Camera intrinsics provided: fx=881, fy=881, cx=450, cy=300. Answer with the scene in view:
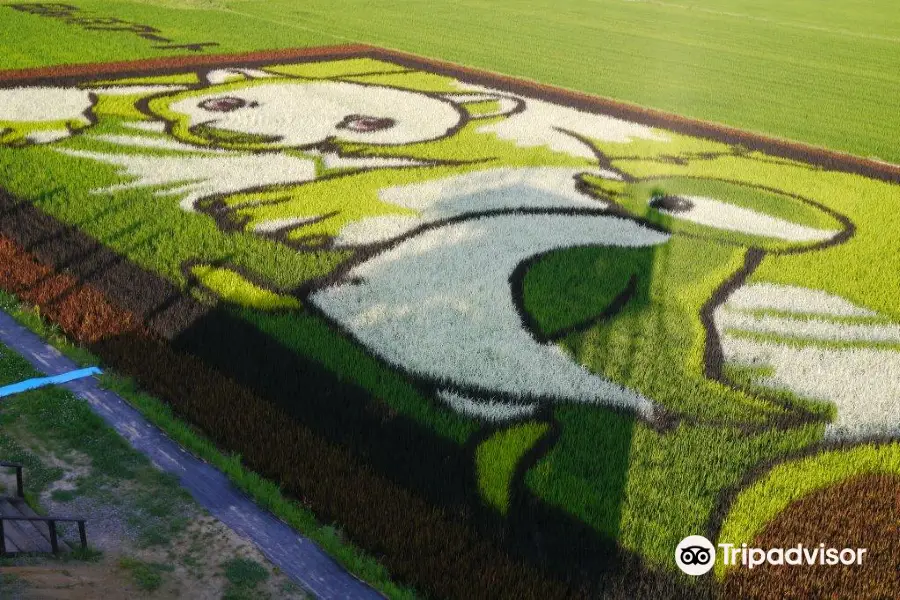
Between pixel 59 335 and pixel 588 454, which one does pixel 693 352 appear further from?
pixel 59 335

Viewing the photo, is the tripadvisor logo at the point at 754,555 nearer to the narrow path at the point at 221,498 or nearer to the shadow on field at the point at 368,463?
the shadow on field at the point at 368,463

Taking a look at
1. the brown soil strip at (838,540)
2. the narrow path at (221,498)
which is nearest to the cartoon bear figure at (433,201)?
the brown soil strip at (838,540)

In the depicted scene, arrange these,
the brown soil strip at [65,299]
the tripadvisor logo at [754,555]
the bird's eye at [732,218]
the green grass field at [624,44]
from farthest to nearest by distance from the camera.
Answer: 1. the green grass field at [624,44]
2. the bird's eye at [732,218]
3. the brown soil strip at [65,299]
4. the tripadvisor logo at [754,555]

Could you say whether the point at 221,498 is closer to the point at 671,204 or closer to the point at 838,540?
the point at 838,540

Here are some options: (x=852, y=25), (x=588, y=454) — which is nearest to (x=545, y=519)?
(x=588, y=454)

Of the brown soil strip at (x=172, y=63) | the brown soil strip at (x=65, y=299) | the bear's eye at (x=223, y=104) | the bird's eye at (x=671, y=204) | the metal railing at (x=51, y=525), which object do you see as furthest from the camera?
the brown soil strip at (x=172, y=63)

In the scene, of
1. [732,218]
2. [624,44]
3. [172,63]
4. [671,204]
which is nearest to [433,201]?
[671,204]

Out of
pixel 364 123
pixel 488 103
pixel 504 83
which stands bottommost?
pixel 364 123
